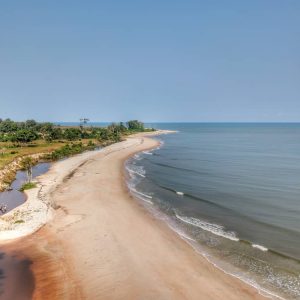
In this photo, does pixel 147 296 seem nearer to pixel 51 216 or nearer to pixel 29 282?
pixel 29 282

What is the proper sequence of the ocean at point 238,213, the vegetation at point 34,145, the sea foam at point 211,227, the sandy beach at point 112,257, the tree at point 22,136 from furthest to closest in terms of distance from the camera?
the tree at point 22,136 → the vegetation at point 34,145 → the sea foam at point 211,227 → the ocean at point 238,213 → the sandy beach at point 112,257

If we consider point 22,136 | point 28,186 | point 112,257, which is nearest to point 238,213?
point 112,257

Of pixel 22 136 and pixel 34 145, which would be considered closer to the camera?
pixel 22 136

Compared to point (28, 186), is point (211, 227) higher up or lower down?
lower down

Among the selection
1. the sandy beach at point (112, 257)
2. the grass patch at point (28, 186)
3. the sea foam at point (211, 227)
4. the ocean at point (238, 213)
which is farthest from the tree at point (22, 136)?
the sea foam at point (211, 227)

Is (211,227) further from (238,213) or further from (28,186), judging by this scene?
(28,186)

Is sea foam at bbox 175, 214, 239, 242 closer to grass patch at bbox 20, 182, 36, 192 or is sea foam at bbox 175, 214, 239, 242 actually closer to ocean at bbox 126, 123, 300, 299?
ocean at bbox 126, 123, 300, 299

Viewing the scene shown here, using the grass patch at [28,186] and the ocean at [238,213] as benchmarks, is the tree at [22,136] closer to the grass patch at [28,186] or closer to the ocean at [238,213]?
the ocean at [238,213]

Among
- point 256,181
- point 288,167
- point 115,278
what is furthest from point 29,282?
point 288,167
